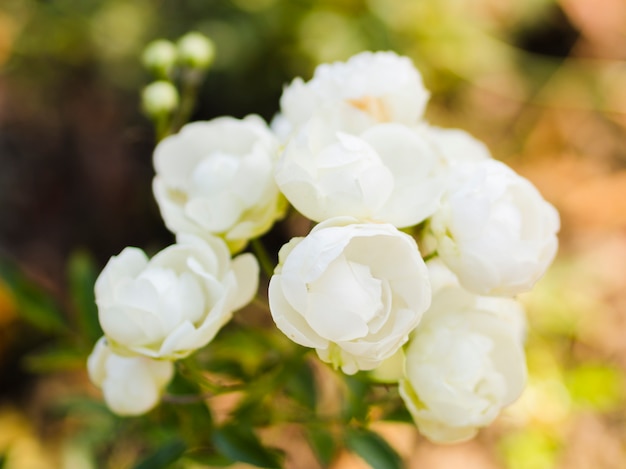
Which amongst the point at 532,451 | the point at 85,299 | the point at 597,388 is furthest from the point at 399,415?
the point at 597,388

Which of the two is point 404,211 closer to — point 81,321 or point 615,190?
point 81,321

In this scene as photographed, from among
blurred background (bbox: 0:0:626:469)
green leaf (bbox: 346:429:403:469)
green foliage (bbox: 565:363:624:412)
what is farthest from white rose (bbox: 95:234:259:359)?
green foliage (bbox: 565:363:624:412)

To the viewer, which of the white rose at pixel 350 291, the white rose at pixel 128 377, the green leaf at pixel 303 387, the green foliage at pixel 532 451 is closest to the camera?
the white rose at pixel 350 291

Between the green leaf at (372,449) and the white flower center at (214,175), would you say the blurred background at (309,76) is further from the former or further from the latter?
the white flower center at (214,175)

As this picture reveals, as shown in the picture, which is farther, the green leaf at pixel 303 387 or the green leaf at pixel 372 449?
the green leaf at pixel 303 387

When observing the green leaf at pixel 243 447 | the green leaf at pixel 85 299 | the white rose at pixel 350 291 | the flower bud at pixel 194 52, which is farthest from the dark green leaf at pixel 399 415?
the flower bud at pixel 194 52

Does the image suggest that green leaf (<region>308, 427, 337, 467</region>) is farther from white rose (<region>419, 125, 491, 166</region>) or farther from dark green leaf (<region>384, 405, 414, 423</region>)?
white rose (<region>419, 125, 491, 166</region>)

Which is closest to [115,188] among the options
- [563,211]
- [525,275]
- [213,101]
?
[213,101]

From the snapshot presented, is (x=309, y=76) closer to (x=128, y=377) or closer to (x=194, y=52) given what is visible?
(x=194, y=52)
